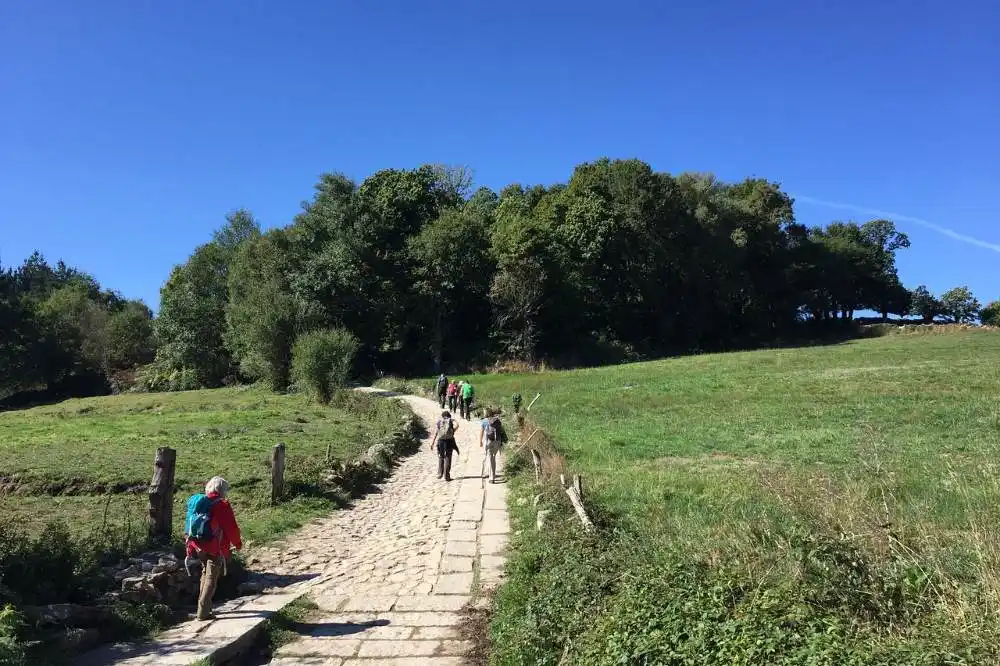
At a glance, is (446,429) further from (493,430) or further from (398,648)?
(398,648)

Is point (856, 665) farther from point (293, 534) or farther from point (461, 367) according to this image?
point (461, 367)

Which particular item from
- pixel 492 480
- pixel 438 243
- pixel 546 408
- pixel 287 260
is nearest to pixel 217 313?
pixel 287 260

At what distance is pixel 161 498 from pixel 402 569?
13.7 ft

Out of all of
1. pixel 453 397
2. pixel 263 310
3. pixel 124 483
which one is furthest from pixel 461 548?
pixel 263 310

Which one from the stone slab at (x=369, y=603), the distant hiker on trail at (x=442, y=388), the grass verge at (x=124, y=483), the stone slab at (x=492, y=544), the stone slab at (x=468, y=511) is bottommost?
the stone slab at (x=369, y=603)

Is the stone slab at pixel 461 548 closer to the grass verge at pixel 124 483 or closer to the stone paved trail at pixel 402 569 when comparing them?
the stone paved trail at pixel 402 569

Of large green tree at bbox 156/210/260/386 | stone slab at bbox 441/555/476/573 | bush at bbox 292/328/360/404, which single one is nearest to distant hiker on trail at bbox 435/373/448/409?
bush at bbox 292/328/360/404

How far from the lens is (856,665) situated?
4.33m

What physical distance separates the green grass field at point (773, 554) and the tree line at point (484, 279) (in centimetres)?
3894

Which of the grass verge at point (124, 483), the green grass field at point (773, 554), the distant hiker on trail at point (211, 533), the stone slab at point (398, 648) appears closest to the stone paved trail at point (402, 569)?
the stone slab at point (398, 648)

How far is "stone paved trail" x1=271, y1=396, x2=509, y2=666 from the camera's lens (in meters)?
7.28

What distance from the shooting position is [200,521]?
27.4ft

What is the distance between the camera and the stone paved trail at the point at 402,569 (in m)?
7.28

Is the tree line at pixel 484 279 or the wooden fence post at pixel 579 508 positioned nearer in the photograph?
the wooden fence post at pixel 579 508
